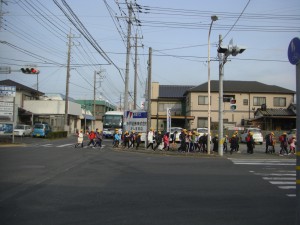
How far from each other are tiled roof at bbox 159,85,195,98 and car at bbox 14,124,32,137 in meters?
21.9

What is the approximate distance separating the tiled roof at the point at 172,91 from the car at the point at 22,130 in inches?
862

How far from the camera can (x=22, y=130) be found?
3762 centimetres

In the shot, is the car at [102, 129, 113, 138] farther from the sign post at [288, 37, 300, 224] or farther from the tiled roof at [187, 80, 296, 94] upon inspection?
the sign post at [288, 37, 300, 224]

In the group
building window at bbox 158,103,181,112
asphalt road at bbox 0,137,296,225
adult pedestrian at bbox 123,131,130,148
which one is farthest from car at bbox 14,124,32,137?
asphalt road at bbox 0,137,296,225

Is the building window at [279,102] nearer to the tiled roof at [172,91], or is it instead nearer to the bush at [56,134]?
the tiled roof at [172,91]

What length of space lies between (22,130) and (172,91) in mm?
26731

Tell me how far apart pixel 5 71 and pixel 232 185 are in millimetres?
20833

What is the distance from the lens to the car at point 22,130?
3693cm

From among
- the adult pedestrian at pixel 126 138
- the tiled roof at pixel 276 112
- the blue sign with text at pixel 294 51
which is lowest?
the adult pedestrian at pixel 126 138

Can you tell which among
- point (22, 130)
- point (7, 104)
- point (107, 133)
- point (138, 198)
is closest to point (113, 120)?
point (107, 133)

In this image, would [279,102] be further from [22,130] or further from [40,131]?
[22,130]

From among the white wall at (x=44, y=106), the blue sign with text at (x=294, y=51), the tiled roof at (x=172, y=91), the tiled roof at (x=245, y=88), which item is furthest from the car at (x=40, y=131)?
the blue sign with text at (x=294, y=51)

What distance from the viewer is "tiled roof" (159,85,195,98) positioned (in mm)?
53888

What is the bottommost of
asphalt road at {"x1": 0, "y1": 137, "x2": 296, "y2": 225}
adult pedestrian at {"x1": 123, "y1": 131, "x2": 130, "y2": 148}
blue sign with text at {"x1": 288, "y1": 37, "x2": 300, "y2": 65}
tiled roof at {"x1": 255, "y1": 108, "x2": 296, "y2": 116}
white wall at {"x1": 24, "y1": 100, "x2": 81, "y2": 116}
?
asphalt road at {"x1": 0, "y1": 137, "x2": 296, "y2": 225}
